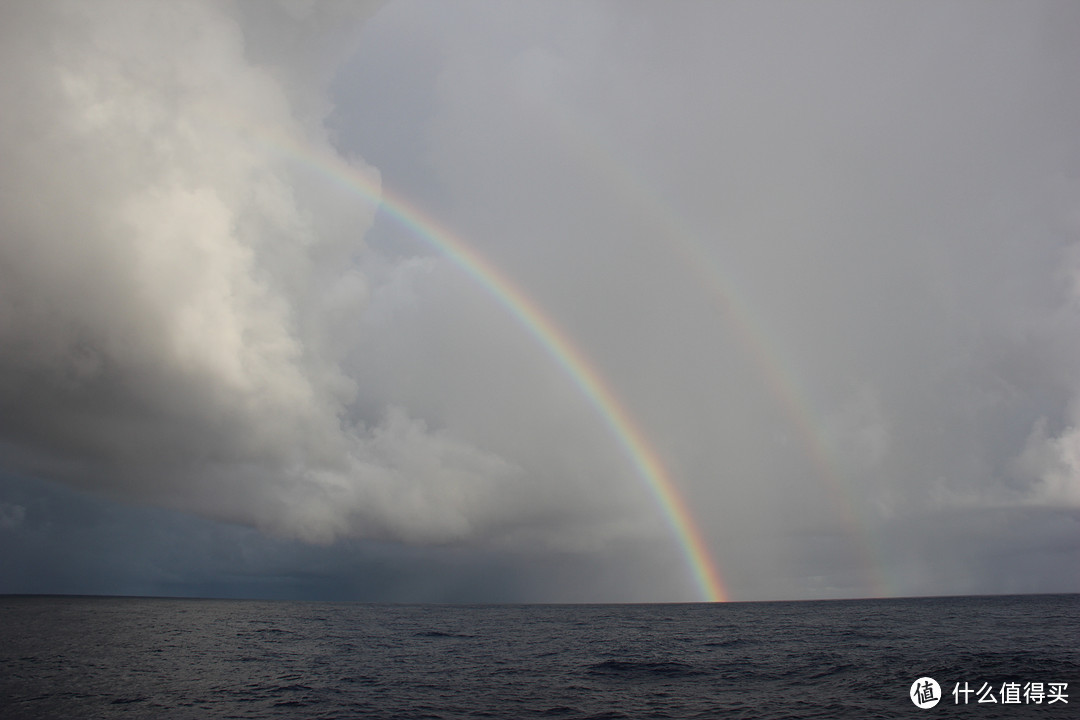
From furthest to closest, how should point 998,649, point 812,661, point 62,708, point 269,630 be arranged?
point 269,630 < point 998,649 < point 812,661 < point 62,708

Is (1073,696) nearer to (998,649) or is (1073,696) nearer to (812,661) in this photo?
(812,661)

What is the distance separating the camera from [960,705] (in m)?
35.2

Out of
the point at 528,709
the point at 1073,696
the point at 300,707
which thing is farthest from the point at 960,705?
the point at 300,707

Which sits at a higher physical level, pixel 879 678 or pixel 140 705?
pixel 879 678

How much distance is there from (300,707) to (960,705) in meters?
39.7

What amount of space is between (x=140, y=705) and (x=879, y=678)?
50527mm

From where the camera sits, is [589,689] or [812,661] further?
[812,661]

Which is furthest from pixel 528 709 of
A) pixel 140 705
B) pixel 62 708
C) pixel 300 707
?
pixel 62 708

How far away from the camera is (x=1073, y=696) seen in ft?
119

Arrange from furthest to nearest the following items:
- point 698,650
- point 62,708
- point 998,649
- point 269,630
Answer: point 269,630, point 698,650, point 998,649, point 62,708

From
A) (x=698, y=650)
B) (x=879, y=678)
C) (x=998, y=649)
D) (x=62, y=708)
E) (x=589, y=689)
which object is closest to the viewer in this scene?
(x=62, y=708)

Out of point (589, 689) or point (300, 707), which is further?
point (589, 689)

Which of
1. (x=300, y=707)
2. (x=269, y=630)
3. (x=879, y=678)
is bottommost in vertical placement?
(x=269, y=630)

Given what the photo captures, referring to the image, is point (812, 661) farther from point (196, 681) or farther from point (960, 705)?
point (196, 681)
